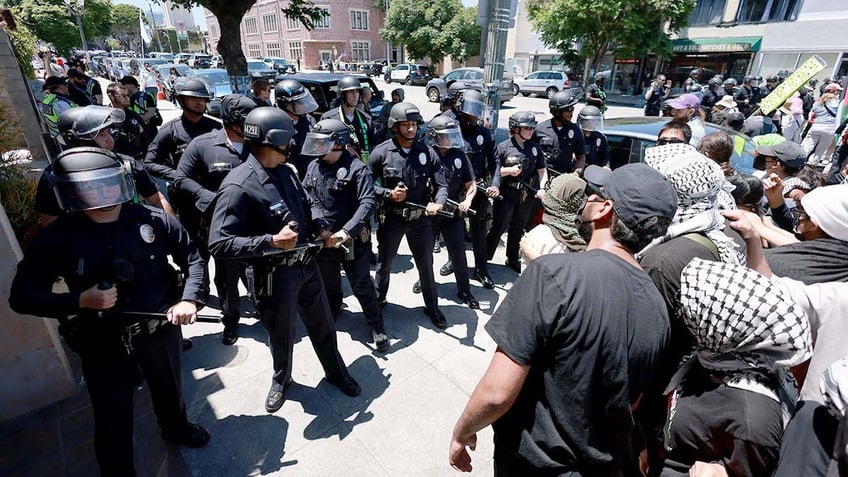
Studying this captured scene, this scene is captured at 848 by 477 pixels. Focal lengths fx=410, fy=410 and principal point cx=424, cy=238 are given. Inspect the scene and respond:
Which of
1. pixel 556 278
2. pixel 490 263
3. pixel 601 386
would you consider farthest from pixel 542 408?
pixel 490 263

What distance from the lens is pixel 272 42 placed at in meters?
54.7

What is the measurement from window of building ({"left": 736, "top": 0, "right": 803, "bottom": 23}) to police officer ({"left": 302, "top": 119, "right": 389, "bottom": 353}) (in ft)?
97.4

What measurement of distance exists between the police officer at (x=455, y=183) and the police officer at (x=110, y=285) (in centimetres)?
242

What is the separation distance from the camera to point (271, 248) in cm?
257

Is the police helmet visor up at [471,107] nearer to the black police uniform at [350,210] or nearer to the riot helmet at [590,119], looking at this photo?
the riot helmet at [590,119]

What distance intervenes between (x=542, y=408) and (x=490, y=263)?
411 cm

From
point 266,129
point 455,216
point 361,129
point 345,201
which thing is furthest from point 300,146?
point 266,129

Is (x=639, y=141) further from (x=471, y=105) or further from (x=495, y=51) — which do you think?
(x=495, y=51)

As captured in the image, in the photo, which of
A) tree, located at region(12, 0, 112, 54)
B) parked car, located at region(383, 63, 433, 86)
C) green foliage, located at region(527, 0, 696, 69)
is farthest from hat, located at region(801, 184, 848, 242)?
tree, located at region(12, 0, 112, 54)

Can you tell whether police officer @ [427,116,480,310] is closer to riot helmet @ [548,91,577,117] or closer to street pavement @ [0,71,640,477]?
street pavement @ [0,71,640,477]

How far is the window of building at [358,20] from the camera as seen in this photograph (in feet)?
167

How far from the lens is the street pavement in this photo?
263 cm

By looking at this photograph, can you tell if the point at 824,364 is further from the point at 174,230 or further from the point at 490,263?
the point at 490,263

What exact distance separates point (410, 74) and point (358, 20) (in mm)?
25729
